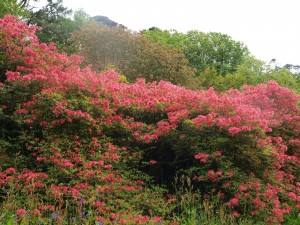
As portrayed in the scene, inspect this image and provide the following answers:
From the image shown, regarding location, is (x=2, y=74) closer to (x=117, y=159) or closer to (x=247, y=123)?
(x=117, y=159)

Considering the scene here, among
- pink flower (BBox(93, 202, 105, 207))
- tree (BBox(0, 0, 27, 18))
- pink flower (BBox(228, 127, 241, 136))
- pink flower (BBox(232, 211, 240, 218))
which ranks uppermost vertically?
tree (BBox(0, 0, 27, 18))

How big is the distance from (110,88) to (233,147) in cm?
268

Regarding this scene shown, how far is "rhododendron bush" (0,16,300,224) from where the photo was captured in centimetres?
585

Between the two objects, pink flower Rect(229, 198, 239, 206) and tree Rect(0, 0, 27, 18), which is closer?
pink flower Rect(229, 198, 239, 206)

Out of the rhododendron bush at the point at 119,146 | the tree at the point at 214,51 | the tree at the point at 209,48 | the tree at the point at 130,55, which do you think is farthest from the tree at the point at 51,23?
the rhododendron bush at the point at 119,146

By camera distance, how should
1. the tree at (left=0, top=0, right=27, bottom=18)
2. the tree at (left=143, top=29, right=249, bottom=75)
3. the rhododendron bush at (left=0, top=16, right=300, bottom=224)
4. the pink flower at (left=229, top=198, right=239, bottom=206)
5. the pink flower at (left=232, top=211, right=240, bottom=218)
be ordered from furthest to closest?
the tree at (left=143, top=29, right=249, bottom=75) < the tree at (left=0, top=0, right=27, bottom=18) < the pink flower at (left=229, top=198, right=239, bottom=206) < the pink flower at (left=232, top=211, right=240, bottom=218) < the rhododendron bush at (left=0, top=16, right=300, bottom=224)

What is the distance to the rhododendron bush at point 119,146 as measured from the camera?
5.85 m

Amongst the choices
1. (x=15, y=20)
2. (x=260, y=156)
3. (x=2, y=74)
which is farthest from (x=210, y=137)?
(x=15, y=20)

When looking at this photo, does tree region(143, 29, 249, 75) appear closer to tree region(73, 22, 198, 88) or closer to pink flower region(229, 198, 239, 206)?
tree region(73, 22, 198, 88)

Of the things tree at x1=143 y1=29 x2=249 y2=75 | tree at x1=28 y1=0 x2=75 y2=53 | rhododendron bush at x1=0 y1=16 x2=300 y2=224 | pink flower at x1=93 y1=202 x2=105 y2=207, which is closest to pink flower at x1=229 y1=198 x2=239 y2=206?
rhododendron bush at x1=0 y1=16 x2=300 y2=224

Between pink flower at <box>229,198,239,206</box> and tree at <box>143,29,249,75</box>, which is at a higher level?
tree at <box>143,29,249,75</box>

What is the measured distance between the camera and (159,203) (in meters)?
6.11

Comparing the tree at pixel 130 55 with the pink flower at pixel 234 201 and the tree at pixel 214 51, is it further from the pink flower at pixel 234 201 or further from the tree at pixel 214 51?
the tree at pixel 214 51

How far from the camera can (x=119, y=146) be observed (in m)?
7.36
